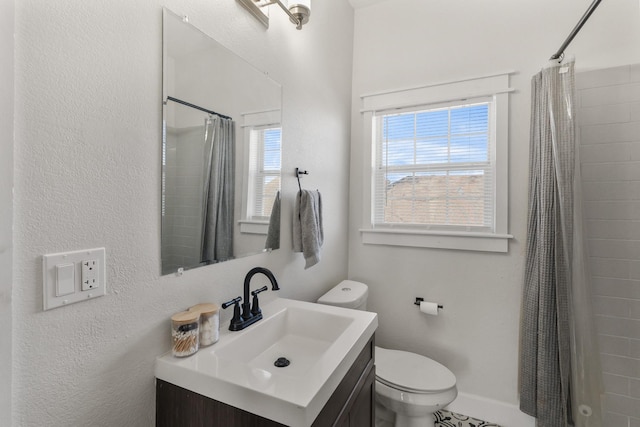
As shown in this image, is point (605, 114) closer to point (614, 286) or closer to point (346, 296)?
point (614, 286)

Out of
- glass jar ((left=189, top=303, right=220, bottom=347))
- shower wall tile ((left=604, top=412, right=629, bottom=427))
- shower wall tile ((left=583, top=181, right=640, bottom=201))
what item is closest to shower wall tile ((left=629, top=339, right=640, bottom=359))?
shower wall tile ((left=604, top=412, right=629, bottom=427))

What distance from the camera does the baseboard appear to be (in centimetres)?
182

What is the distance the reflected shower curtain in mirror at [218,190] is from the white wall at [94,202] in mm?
88

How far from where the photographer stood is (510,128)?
1847mm

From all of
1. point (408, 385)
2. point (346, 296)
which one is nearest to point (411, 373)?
point (408, 385)

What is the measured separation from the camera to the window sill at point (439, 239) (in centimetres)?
187

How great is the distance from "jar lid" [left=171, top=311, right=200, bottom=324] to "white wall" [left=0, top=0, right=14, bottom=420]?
356 millimetres

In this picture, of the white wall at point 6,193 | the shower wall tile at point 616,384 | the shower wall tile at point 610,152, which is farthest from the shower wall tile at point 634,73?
the white wall at point 6,193

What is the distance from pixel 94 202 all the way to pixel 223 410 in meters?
0.62

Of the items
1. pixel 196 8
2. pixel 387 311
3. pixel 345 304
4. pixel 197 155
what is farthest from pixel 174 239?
pixel 387 311

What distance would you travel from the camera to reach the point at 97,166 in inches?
29.7

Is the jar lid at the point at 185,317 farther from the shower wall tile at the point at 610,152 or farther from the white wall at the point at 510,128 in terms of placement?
the shower wall tile at the point at 610,152

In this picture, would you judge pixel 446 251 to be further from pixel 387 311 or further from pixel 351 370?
pixel 351 370

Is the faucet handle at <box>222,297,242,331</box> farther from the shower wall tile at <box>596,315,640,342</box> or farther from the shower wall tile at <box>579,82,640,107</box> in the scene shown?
the shower wall tile at <box>579,82,640,107</box>
